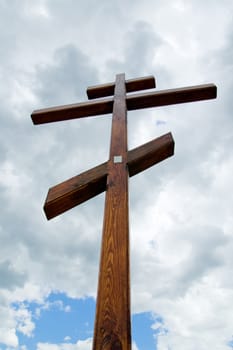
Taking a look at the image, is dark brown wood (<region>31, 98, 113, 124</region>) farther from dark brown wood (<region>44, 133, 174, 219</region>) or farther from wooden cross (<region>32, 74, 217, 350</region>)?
dark brown wood (<region>44, 133, 174, 219</region>)

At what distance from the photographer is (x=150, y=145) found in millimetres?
2166

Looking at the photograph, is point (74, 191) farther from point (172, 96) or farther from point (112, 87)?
point (112, 87)

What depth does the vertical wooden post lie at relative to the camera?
50.5 inches

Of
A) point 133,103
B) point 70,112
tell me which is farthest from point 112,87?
point 70,112

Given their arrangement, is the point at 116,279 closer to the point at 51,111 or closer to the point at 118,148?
the point at 118,148

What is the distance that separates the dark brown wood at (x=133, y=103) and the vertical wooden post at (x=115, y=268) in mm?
959

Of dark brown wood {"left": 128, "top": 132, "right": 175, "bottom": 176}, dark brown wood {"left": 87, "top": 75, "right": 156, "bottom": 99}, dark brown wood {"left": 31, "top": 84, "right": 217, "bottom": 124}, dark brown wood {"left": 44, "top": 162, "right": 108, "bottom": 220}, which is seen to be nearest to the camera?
dark brown wood {"left": 44, "top": 162, "right": 108, "bottom": 220}

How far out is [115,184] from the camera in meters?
1.89

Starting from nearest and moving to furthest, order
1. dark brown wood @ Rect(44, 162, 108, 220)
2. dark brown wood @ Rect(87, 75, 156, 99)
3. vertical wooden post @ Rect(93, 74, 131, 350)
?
1. vertical wooden post @ Rect(93, 74, 131, 350)
2. dark brown wood @ Rect(44, 162, 108, 220)
3. dark brown wood @ Rect(87, 75, 156, 99)

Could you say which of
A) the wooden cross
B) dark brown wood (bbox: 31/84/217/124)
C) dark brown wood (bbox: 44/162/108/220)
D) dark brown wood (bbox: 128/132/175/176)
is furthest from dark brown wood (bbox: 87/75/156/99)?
dark brown wood (bbox: 44/162/108/220)

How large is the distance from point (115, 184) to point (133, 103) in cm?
135

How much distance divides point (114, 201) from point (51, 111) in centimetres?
160

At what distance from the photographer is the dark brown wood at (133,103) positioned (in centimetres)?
301

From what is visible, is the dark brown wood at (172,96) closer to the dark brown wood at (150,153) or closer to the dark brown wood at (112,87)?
the dark brown wood at (112,87)
